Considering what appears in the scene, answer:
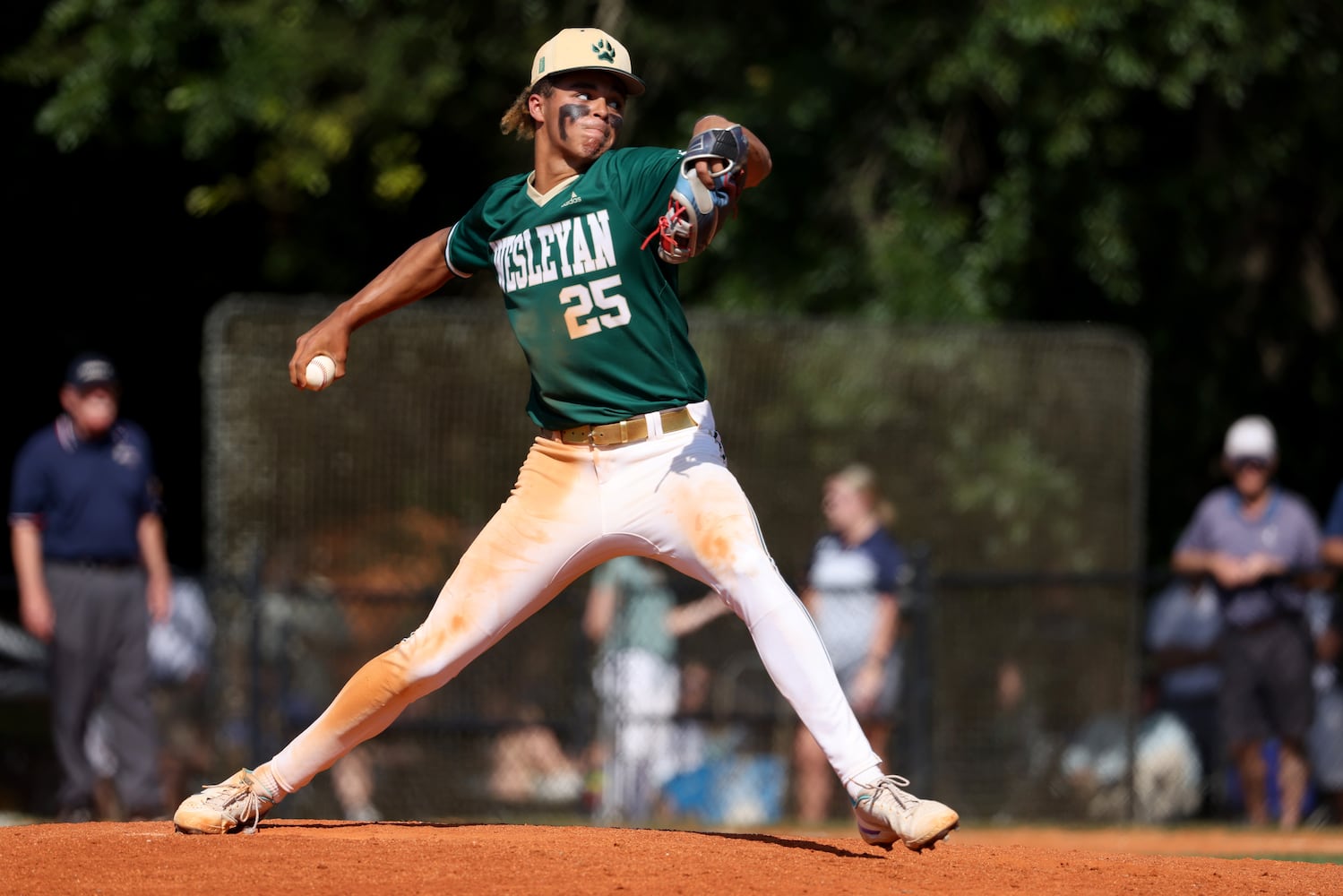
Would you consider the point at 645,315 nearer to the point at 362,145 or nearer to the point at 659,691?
the point at 659,691

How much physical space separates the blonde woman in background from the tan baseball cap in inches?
240

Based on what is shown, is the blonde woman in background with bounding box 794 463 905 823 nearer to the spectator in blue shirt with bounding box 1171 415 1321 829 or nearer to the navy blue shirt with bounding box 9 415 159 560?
the spectator in blue shirt with bounding box 1171 415 1321 829

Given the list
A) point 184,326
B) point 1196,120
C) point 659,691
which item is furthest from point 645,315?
point 184,326

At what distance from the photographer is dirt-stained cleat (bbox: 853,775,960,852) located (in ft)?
18.1

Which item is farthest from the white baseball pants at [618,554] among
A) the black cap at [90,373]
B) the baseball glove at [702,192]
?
the black cap at [90,373]

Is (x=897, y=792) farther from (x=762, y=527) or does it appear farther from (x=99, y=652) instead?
(x=762, y=527)

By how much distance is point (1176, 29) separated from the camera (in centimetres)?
1283

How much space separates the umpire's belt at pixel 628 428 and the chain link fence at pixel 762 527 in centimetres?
604

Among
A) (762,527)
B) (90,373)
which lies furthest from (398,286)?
(762,527)

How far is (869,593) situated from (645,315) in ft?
20.7

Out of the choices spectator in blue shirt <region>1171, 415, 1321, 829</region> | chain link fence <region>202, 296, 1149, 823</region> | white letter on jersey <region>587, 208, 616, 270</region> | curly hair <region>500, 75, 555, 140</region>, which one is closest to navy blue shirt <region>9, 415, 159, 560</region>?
chain link fence <region>202, 296, 1149, 823</region>

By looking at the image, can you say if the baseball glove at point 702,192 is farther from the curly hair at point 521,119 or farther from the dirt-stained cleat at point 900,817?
the dirt-stained cleat at point 900,817

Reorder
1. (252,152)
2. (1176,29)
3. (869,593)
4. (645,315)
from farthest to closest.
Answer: (252,152) < (1176,29) < (869,593) < (645,315)

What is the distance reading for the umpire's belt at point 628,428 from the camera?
5887 mm
